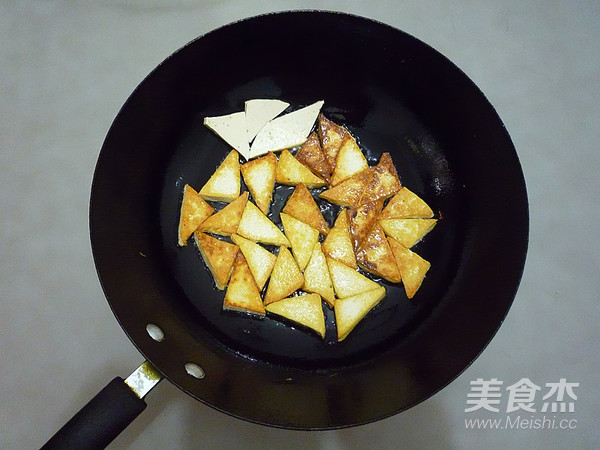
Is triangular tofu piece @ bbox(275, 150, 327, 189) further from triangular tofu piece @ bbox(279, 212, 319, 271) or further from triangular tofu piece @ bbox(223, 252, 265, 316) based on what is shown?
triangular tofu piece @ bbox(223, 252, 265, 316)

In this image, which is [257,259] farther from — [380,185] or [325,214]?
[380,185]

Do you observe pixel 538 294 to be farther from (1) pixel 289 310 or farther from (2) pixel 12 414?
(2) pixel 12 414

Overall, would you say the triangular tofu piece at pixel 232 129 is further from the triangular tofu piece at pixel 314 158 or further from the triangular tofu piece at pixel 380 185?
the triangular tofu piece at pixel 380 185

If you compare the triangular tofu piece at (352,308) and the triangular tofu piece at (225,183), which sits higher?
the triangular tofu piece at (225,183)

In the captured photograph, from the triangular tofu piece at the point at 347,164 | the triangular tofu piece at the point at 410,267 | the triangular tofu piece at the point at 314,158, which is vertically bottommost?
the triangular tofu piece at the point at 410,267

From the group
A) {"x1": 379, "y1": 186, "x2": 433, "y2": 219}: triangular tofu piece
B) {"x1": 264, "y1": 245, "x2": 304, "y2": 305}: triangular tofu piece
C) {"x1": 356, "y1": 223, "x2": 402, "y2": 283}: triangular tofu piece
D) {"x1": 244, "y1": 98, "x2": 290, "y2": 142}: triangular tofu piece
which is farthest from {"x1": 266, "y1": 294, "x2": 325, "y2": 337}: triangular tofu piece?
{"x1": 244, "y1": 98, "x2": 290, "y2": 142}: triangular tofu piece

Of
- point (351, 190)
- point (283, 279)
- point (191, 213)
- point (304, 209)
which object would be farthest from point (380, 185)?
point (191, 213)

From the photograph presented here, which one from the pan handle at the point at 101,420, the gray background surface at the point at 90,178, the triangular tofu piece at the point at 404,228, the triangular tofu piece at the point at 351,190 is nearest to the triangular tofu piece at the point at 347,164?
the triangular tofu piece at the point at 351,190
